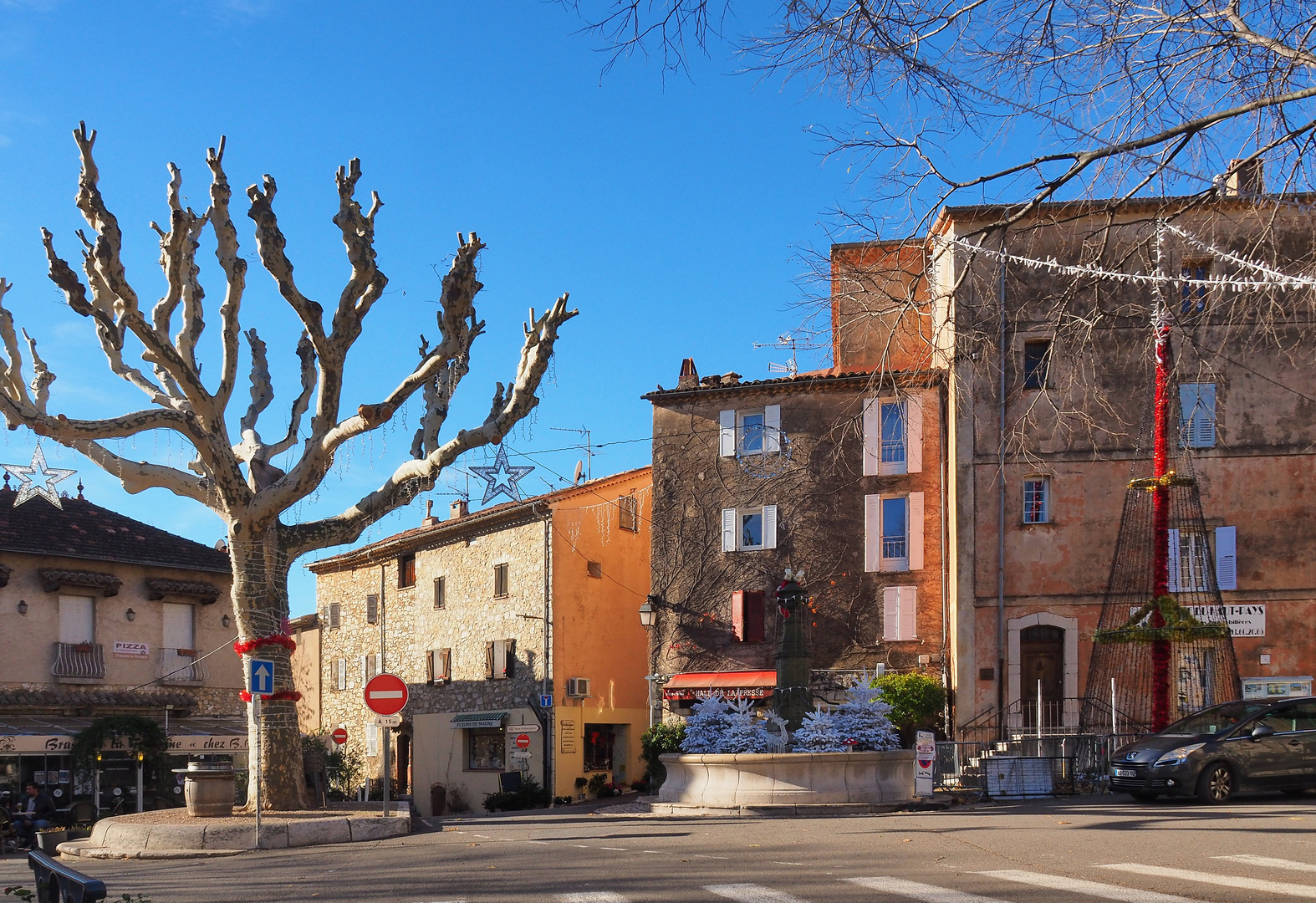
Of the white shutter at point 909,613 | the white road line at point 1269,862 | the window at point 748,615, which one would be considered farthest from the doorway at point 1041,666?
the white road line at point 1269,862

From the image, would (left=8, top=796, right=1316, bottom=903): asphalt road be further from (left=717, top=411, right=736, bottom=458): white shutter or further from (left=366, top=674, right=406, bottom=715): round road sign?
(left=717, top=411, right=736, bottom=458): white shutter

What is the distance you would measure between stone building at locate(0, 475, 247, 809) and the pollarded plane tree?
13.3 metres

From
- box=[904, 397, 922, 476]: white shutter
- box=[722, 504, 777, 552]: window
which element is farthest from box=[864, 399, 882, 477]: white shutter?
box=[722, 504, 777, 552]: window

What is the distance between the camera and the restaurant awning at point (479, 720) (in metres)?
37.0

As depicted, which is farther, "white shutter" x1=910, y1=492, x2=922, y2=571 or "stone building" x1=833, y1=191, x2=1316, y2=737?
"white shutter" x1=910, y1=492, x2=922, y2=571

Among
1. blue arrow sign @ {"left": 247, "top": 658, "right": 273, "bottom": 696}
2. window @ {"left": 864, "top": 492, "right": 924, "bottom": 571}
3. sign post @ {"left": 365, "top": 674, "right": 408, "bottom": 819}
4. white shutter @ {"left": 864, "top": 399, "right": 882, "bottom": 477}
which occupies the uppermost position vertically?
white shutter @ {"left": 864, "top": 399, "right": 882, "bottom": 477}

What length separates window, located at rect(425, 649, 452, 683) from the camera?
40469 mm

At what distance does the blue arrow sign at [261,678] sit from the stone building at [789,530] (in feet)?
53.6

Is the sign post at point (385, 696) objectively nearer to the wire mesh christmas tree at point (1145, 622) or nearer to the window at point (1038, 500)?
the wire mesh christmas tree at point (1145, 622)

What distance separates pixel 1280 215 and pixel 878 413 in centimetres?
2280

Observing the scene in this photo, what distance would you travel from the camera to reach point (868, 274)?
9117 mm

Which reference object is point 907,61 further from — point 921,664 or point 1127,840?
point 921,664

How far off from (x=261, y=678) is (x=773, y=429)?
19301 mm

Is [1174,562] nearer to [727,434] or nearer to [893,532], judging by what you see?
[893,532]
